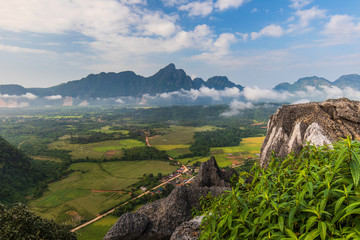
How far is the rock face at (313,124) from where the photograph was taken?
1620cm

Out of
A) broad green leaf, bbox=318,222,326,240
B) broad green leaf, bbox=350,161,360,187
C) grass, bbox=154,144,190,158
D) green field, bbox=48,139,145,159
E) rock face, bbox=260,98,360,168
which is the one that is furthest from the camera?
grass, bbox=154,144,190,158

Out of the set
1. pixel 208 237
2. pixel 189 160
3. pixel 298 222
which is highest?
pixel 298 222

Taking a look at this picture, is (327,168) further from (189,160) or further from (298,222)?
(189,160)

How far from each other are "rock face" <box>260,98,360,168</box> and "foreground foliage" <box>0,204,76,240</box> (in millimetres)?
20347

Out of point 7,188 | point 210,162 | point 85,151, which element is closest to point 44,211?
point 7,188

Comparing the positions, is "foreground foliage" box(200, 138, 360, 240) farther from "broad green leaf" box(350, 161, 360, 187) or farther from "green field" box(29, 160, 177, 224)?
"green field" box(29, 160, 177, 224)

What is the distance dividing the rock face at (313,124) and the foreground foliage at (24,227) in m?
20.3

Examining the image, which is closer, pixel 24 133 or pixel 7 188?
pixel 7 188

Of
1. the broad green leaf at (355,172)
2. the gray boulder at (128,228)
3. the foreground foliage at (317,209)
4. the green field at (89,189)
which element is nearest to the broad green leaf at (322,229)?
the foreground foliage at (317,209)

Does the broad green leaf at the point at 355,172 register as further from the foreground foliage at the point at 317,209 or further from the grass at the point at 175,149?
the grass at the point at 175,149

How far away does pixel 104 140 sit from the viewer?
15762 centimetres

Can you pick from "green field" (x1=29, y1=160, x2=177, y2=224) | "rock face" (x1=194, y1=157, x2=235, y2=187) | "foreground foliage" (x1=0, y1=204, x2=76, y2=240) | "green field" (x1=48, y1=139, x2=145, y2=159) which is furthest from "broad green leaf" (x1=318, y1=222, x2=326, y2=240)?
"green field" (x1=48, y1=139, x2=145, y2=159)

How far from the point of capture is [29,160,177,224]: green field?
186 feet

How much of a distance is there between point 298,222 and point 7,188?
98205 millimetres
